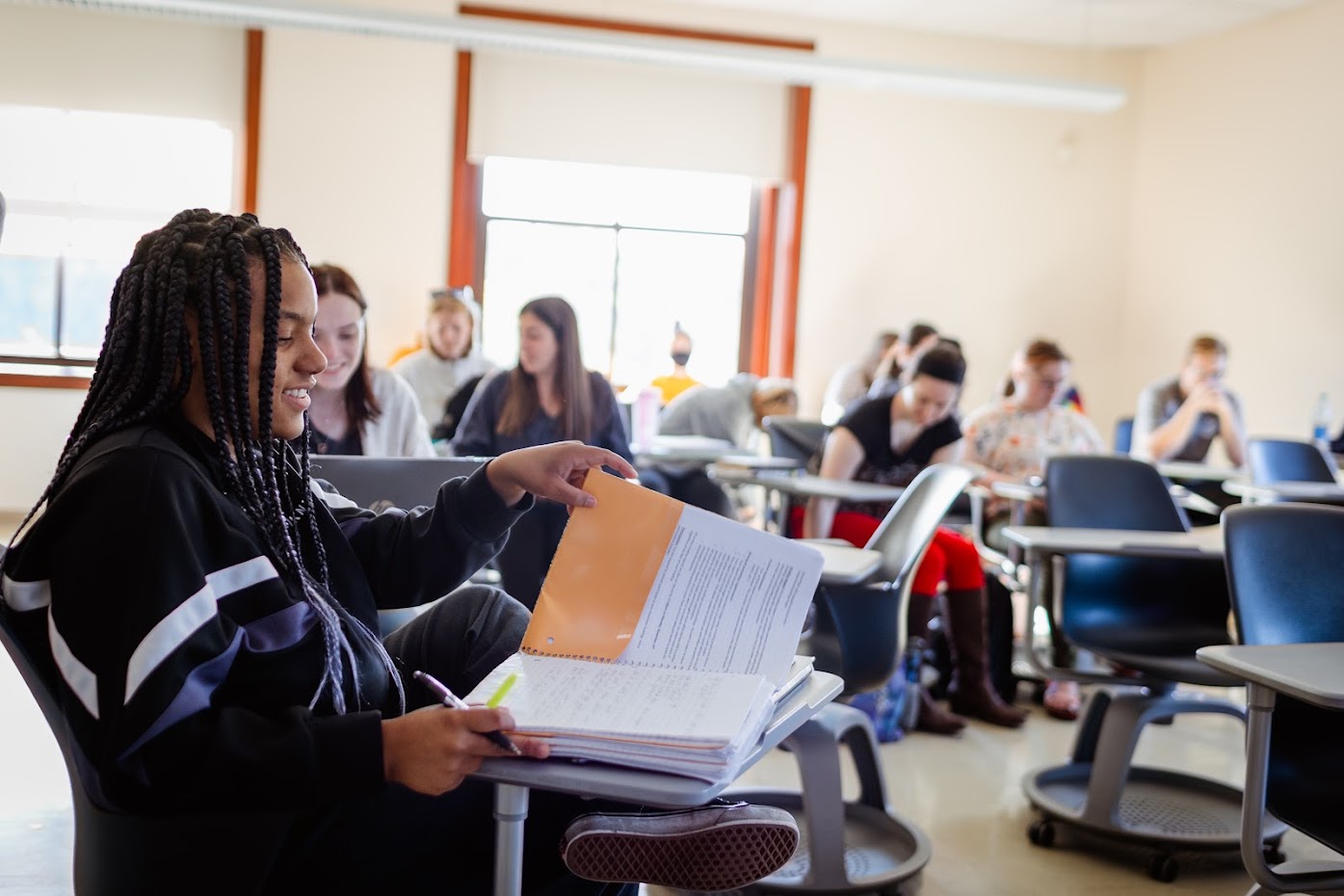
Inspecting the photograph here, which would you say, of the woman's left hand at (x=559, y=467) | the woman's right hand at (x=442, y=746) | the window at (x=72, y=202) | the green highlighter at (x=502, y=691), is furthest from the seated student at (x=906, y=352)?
the woman's right hand at (x=442, y=746)

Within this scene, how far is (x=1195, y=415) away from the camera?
18.3ft

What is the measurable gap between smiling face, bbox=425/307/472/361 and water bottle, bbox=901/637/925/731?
8.44 feet

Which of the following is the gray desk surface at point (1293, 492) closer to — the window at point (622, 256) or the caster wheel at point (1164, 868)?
the caster wheel at point (1164, 868)

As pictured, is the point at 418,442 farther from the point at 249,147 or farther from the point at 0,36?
the point at 0,36

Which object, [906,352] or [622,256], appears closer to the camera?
[906,352]

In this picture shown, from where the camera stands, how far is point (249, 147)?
686 centimetres

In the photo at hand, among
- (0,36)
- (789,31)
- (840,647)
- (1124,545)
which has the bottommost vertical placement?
(840,647)

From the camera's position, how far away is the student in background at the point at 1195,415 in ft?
18.3

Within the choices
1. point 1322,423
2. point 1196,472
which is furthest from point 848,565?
point 1322,423

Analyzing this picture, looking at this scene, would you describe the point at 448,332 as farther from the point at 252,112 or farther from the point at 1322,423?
the point at 1322,423

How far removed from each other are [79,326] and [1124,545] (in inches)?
244

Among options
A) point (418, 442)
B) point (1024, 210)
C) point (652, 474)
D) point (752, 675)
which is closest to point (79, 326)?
point (652, 474)

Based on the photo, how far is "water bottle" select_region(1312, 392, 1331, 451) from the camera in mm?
5809

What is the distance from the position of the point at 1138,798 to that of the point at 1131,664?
0.45 meters
